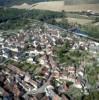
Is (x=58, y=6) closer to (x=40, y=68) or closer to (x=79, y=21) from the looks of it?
(x=79, y=21)

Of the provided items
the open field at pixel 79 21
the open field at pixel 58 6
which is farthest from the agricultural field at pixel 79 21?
the open field at pixel 58 6

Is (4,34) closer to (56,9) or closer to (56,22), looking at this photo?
(56,22)

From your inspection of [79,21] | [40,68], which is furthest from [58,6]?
[40,68]

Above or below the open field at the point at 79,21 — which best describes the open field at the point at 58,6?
above

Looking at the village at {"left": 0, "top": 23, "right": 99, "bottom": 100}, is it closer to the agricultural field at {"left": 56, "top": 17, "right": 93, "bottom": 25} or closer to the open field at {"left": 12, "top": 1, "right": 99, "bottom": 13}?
the agricultural field at {"left": 56, "top": 17, "right": 93, "bottom": 25}

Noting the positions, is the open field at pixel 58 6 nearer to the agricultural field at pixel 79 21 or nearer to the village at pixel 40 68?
the agricultural field at pixel 79 21

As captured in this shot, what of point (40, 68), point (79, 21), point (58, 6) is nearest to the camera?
point (40, 68)

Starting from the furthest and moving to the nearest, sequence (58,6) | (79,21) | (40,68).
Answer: (58,6)
(79,21)
(40,68)

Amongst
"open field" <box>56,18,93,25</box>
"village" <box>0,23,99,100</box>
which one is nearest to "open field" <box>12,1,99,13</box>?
"open field" <box>56,18,93,25</box>

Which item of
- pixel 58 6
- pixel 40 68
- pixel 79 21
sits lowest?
pixel 79 21

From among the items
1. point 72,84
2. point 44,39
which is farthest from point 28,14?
point 72,84
